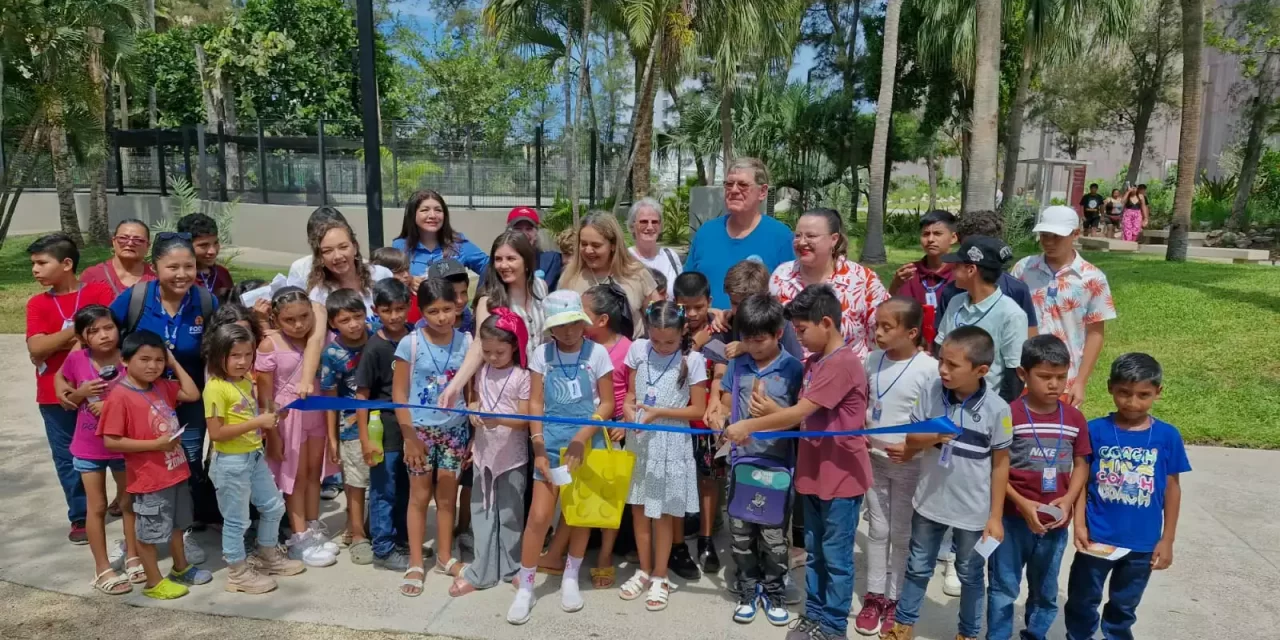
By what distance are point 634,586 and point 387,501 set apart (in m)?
1.29

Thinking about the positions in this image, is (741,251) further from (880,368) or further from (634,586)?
(634,586)

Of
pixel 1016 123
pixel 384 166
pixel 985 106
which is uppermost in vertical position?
pixel 1016 123

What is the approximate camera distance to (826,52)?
30.2 meters

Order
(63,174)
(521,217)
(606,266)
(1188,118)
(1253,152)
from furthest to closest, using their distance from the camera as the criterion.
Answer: (1253,152) < (63,174) < (1188,118) < (521,217) < (606,266)

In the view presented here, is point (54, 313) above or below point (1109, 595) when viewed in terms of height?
above

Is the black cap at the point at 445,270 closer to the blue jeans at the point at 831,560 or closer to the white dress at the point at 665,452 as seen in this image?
the white dress at the point at 665,452

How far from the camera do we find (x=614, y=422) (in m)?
3.66

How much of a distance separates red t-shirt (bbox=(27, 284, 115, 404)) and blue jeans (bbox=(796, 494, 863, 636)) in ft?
11.6

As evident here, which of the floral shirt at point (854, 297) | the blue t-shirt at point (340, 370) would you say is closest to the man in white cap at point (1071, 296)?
the floral shirt at point (854, 297)

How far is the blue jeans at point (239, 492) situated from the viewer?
382 centimetres

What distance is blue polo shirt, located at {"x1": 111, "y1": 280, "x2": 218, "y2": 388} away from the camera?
157 inches

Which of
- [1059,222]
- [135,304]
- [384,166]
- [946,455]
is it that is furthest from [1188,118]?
[135,304]

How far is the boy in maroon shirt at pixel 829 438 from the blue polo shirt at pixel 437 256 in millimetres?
2094

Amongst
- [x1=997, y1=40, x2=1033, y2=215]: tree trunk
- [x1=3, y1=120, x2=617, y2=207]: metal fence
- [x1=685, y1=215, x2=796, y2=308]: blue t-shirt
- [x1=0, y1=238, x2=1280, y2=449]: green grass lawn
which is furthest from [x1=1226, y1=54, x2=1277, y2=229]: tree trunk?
[x1=685, y1=215, x2=796, y2=308]: blue t-shirt
